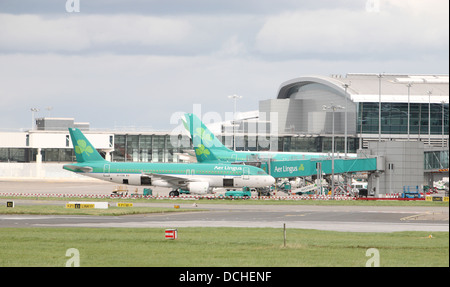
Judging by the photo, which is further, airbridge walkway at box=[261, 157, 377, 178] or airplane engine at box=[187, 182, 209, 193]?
airbridge walkway at box=[261, 157, 377, 178]

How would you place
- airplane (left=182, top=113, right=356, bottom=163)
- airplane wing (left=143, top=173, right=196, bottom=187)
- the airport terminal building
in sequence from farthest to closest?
1. the airport terminal building
2. airplane (left=182, top=113, right=356, bottom=163)
3. airplane wing (left=143, top=173, right=196, bottom=187)

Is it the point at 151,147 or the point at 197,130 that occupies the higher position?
the point at 197,130

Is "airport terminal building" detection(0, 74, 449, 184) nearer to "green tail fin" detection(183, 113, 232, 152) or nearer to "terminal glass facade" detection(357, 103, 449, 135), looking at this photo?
Answer: "terminal glass facade" detection(357, 103, 449, 135)

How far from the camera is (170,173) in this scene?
325ft

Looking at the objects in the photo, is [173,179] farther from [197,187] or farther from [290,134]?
[290,134]

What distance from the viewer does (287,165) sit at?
109m

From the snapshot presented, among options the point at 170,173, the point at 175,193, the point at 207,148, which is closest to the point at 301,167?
the point at 207,148

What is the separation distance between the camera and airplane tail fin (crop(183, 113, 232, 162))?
12044 centimetres

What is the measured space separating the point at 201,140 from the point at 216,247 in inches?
3413

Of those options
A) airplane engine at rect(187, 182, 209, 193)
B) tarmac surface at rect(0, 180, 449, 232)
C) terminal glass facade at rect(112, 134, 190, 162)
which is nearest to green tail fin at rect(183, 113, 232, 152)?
airplane engine at rect(187, 182, 209, 193)

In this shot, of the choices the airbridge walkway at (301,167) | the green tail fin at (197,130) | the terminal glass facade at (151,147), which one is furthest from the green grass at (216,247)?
the terminal glass facade at (151,147)

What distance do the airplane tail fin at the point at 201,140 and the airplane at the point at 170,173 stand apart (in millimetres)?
20351

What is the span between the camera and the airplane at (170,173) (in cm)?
9800

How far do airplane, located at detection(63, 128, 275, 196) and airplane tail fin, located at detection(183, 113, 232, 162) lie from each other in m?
20.4
